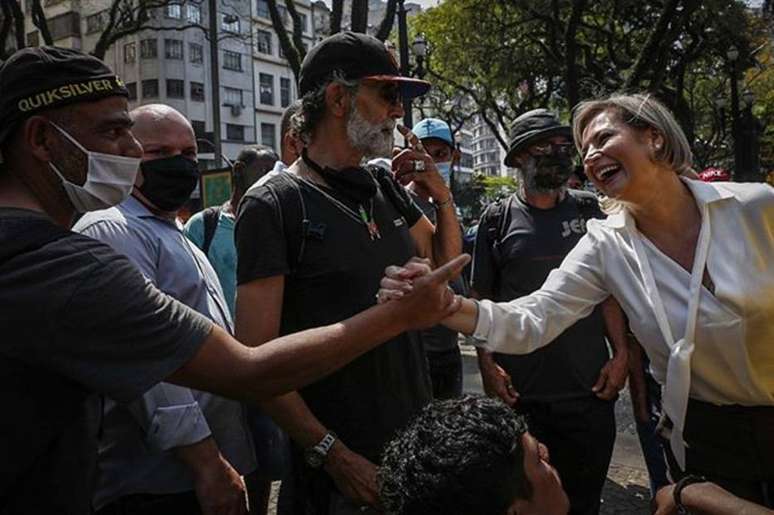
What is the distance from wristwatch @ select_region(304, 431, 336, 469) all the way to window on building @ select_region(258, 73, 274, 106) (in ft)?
152

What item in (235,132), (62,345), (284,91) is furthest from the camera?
(284,91)

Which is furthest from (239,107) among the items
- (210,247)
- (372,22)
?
(210,247)

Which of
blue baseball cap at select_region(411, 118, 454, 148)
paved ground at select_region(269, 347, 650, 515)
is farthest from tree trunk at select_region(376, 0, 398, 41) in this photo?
paved ground at select_region(269, 347, 650, 515)

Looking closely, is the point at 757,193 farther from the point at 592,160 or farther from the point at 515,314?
the point at 515,314

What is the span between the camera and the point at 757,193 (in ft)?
7.33

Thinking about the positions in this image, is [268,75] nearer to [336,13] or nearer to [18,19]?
[18,19]

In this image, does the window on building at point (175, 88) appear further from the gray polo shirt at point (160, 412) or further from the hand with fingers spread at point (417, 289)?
the hand with fingers spread at point (417, 289)

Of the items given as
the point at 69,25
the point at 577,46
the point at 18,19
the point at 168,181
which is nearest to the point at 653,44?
the point at 577,46

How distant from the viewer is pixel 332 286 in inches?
83.6

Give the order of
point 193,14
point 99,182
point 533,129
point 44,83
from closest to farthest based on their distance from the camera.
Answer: point 44,83 → point 99,182 → point 533,129 → point 193,14

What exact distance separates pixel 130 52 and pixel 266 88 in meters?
9.80

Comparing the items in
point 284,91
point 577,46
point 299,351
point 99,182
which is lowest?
point 299,351

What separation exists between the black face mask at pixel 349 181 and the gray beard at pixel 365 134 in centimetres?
8

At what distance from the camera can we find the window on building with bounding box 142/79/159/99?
39.4 metres
